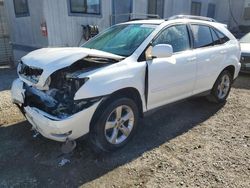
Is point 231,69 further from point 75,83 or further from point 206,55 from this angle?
point 75,83

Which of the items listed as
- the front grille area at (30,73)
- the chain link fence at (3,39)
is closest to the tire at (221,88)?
the front grille area at (30,73)

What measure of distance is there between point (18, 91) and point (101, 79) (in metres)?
1.43

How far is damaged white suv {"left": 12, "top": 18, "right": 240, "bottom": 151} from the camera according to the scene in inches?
118

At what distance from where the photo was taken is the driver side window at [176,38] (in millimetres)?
3915

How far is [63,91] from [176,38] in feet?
7.00

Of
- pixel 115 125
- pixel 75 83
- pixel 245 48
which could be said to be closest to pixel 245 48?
pixel 245 48

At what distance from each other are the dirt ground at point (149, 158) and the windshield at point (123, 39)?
4.59ft

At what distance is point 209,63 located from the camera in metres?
4.60

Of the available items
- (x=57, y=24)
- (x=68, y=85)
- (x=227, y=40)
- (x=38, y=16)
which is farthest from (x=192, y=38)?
(x=38, y=16)

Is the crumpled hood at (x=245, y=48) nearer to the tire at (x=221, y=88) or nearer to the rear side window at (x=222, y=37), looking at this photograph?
the tire at (x=221, y=88)

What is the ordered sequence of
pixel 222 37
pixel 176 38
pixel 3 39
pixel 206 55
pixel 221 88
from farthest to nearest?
pixel 3 39
pixel 221 88
pixel 222 37
pixel 206 55
pixel 176 38

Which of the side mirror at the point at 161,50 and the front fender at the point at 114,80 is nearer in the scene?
the front fender at the point at 114,80

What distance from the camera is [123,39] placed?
3.98 meters

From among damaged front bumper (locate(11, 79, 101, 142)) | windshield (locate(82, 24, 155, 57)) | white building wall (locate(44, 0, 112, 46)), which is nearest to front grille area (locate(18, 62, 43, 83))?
damaged front bumper (locate(11, 79, 101, 142))
